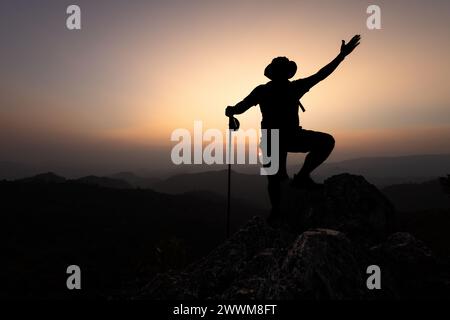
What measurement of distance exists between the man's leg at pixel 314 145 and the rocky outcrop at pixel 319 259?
5.13 ft

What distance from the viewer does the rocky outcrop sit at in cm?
486

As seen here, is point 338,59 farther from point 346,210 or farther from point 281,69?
point 346,210

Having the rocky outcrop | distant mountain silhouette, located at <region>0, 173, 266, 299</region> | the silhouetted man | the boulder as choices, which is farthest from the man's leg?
distant mountain silhouette, located at <region>0, 173, 266, 299</region>

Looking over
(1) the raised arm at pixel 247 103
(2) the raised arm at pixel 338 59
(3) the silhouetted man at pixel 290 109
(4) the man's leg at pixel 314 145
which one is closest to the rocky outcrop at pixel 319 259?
(4) the man's leg at pixel 314 145

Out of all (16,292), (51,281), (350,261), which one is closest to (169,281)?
(350,261)

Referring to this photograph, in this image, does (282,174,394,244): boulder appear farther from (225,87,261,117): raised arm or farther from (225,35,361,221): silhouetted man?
(225,87,261,117): raised arm

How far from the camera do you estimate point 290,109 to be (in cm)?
720

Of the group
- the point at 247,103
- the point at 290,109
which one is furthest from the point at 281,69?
the point at 247,103

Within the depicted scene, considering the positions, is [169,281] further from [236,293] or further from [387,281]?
[387,281]

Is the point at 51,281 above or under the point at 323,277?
under
